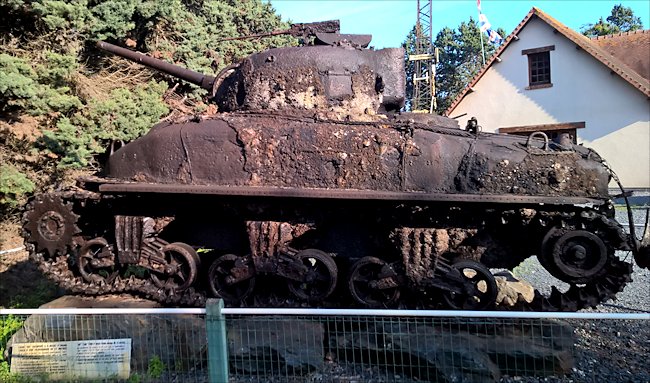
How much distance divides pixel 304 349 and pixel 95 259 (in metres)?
3.12

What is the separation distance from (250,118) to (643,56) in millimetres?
20493

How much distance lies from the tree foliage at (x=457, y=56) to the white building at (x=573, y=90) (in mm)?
29507

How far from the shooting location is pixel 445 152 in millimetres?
6422

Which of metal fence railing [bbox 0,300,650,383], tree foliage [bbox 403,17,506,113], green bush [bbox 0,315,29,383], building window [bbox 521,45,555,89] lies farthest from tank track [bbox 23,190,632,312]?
tree foliage [bbox 403,17,506,113]

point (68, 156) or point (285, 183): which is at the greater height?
point (68, 156)

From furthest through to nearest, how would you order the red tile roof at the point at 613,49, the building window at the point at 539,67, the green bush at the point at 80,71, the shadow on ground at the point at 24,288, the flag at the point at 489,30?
the flag at the point at 489,30 → the building window at the point at 539,67 → the red tile roof at the point at 613,49 → the green bush at the point at 80,71 → the shadow on ground at the point at 24,288

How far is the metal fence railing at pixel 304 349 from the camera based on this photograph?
5.28 m

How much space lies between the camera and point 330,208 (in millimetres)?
6719

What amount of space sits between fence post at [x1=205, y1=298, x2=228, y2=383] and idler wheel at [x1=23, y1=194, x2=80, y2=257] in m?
3.72

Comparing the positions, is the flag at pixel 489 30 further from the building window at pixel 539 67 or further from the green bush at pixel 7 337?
the green bush at pixel 7 337

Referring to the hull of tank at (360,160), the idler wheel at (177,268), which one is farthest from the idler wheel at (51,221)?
the idler wheel at (177,268)

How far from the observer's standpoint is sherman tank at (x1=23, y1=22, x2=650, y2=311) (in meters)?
6.16

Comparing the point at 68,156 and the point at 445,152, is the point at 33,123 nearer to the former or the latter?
the point at 68,156

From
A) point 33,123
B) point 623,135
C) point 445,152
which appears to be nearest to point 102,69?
point 33,123
